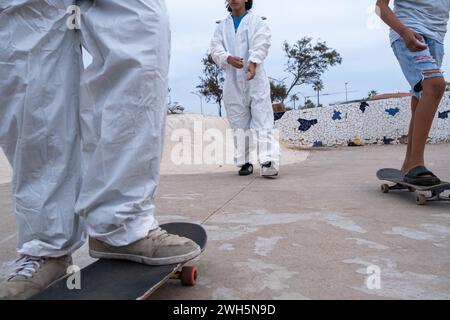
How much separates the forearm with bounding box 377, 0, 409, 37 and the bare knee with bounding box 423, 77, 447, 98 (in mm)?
352

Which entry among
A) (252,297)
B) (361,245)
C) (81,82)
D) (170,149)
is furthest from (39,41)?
(170,149)

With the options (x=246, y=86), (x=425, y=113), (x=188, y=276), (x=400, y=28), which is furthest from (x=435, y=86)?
(x=188, y=276)

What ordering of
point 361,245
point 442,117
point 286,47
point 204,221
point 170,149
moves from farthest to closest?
point 286,47 < point 442,117 < point 170,149 < point 204,221 < point 361,245

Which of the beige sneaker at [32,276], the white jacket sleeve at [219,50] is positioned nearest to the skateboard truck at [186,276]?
the beige sneaker at [32,276]

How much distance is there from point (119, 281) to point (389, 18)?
250cm

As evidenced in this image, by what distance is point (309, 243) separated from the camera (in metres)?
1.74

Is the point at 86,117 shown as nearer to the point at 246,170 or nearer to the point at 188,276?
the point at 188,276

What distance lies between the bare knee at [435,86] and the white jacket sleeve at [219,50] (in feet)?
6.58

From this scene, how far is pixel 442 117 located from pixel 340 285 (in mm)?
9670

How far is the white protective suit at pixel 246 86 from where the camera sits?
4316mm

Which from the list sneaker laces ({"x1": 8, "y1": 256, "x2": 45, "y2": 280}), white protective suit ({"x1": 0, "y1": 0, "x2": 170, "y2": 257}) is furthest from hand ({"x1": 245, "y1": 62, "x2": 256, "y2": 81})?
sneaker laces ({"x1": 8, "y1": 256, "x2": 45, "y2": 280})

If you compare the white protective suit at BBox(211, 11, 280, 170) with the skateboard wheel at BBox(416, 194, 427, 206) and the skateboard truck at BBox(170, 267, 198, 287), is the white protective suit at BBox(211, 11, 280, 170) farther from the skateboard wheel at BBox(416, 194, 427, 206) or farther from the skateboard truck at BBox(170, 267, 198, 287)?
the skateboard truck at BBox(170, 267, 198, 287)

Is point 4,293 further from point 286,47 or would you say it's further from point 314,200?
point 286,47

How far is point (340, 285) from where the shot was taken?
1.30 metres
